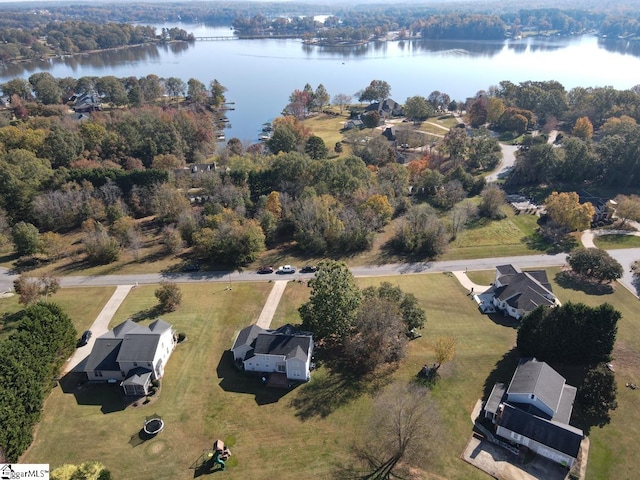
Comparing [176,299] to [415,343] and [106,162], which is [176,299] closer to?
[415,343]

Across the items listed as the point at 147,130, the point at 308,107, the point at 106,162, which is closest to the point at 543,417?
the point at 106,162

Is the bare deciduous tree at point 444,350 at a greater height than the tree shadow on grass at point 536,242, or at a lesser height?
greater

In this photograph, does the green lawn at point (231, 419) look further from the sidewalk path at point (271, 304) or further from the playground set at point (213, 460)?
the sidewalk path at point (271, 304)

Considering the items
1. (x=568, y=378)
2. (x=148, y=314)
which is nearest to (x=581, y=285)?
(x=568, y=378)

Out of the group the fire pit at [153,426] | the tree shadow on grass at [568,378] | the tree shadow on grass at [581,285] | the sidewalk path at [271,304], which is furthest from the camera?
the tree shadow on grass at [581,285]

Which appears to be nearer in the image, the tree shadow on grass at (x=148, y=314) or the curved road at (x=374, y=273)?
the tree shadow on grass at (x=148, y=314)

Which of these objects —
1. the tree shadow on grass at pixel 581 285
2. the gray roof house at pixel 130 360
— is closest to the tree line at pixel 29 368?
the gray roof house at pixel 130 360
